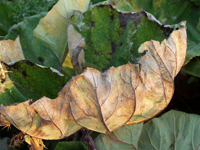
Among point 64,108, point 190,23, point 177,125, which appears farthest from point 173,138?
point 190,23

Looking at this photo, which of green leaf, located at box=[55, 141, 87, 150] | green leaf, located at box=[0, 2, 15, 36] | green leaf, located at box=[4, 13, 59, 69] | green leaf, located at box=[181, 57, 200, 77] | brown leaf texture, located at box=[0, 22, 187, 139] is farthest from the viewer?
green leaf, located at box=[0, 2, 15, 36]

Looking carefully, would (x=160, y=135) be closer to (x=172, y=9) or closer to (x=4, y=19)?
(x=172, y=9)

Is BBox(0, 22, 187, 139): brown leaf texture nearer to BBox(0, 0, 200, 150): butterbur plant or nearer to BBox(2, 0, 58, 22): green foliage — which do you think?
BBox(0, 0, 200, 150): butterbur plant

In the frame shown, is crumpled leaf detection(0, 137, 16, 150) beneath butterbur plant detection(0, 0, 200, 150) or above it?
beneath

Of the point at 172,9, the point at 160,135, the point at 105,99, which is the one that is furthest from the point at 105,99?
the point at 172,9

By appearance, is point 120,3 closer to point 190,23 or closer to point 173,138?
point 190,23

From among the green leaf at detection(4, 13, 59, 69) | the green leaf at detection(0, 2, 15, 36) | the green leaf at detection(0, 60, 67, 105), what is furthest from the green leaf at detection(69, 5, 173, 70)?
the green leaf at detection(0, 2, 15, 36)

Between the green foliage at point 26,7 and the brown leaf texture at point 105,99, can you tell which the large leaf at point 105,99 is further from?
the green foliage at point 26,7
